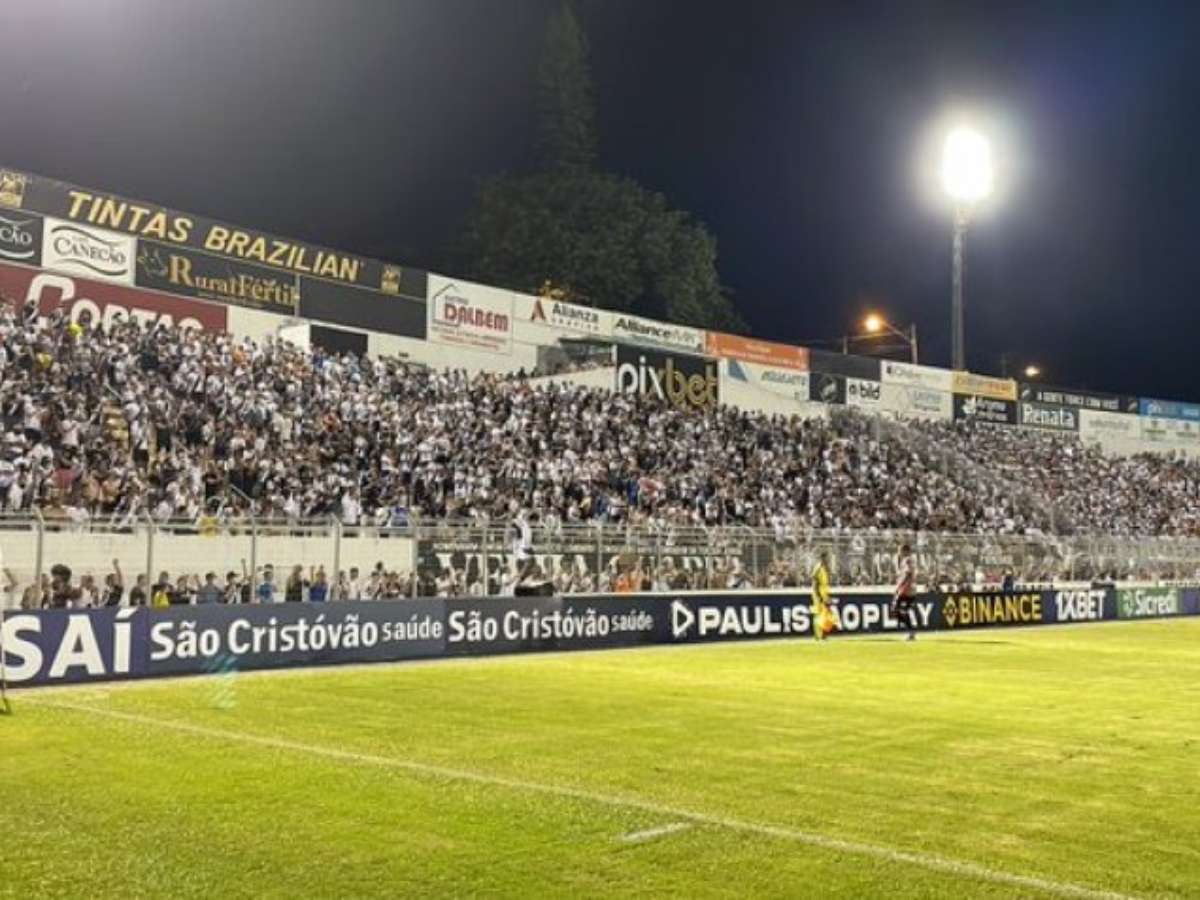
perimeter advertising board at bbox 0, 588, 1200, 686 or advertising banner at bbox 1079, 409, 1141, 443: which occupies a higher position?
advertising banner at bbox 1079, 409, 1141, 443

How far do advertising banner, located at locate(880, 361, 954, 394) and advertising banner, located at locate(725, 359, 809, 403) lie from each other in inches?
250

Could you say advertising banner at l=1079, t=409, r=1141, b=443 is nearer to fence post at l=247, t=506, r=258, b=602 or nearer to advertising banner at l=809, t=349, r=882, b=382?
advertising banner at l=809, t=349, r=882, b=382

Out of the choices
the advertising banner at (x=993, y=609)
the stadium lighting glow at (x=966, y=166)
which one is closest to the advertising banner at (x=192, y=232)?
the advertising banner at (x=993, y=609)

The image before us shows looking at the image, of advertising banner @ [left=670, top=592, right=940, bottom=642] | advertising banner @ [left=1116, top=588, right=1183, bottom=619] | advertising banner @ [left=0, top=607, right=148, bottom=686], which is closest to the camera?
advertising banner @ [left=0, top=607, right=148, bottom=686]

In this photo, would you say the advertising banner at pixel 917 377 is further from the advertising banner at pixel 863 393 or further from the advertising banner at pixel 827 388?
the advertising banner at pixel 827 388

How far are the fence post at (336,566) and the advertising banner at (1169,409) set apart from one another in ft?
207

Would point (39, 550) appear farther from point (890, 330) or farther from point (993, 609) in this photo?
point (890, 330)

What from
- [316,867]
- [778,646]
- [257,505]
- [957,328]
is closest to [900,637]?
[778,646]

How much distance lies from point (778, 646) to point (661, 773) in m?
16.5

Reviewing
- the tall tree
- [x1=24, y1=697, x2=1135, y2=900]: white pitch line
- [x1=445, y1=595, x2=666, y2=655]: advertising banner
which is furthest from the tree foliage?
[x1=24, y1=697, x2=1135, y2=900]: white pitch line

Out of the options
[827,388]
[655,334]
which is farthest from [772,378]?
[655,334]

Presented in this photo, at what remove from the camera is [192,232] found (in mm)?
36688

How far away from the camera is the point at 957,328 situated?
4612 cm

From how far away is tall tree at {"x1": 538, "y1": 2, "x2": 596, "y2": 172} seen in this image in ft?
265
